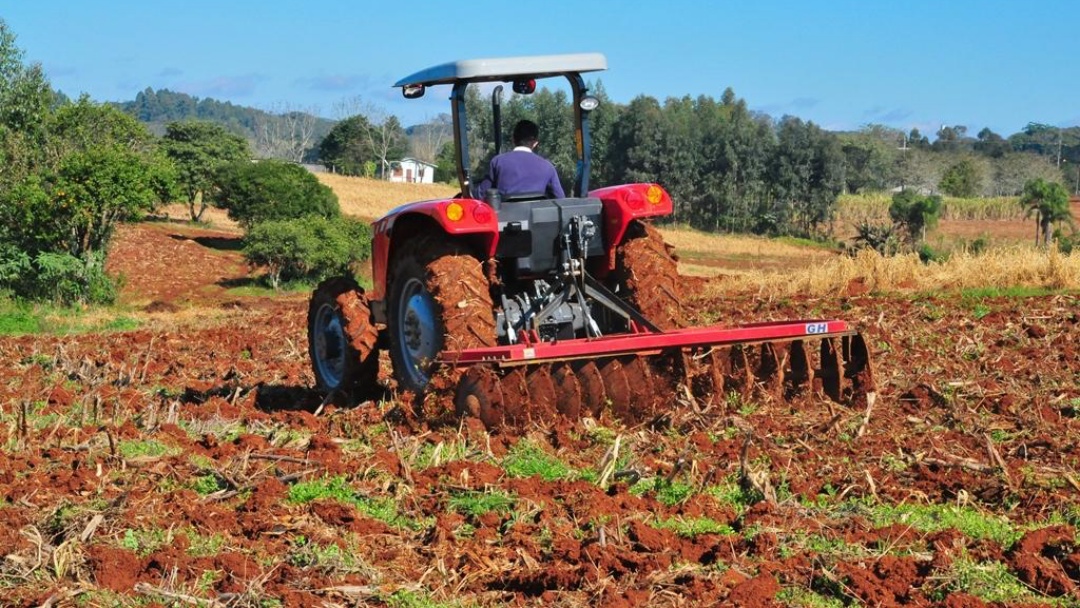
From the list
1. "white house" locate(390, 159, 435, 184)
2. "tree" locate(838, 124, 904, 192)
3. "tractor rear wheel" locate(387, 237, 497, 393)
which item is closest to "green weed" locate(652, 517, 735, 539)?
"tractor rear wheel" locate(387, 237, 497, 393)

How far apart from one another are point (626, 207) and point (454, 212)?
1.16 metres

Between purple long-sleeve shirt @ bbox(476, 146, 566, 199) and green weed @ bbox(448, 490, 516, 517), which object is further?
purple long-sleeve shirt @ bbox(476, 146, 566, 199)

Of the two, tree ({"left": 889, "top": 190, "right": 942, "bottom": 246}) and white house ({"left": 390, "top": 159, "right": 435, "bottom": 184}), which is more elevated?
white house ({"left": 390, "top": 159, "right": 435, "bottom": 184})

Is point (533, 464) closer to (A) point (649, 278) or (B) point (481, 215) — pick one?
(B) point (481, 215)

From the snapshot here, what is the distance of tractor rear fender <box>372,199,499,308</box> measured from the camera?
8.09 metres

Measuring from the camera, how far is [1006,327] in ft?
42.4

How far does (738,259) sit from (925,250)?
12.4 m

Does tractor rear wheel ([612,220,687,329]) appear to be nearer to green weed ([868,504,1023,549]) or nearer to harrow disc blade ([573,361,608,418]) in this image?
harrow disc blade ([573,361,608,418])

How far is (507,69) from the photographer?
836 centimetres

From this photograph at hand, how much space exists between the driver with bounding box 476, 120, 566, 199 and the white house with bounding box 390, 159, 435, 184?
8831 centimetres

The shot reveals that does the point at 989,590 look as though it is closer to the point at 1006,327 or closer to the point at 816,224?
the point at 1006,327

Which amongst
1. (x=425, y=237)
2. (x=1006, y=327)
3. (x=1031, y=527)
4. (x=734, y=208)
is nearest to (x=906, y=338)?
(x=1006, y=327)

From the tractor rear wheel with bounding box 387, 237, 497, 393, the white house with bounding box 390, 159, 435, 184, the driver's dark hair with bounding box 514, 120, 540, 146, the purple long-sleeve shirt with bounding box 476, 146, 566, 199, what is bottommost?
the tractor rear wheel with bounding box 387, 237, 497, 393

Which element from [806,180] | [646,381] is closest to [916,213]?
[806,180]
